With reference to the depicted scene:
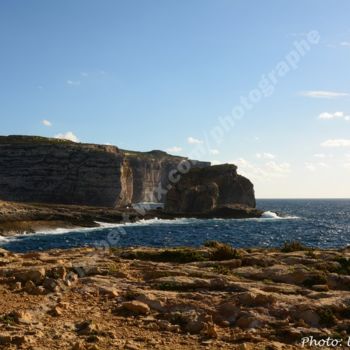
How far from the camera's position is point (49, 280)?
16.2m

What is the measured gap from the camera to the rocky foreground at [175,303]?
1173 cm

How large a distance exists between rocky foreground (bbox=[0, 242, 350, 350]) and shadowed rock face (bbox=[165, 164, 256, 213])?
4678 inches

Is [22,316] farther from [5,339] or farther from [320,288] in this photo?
[320,288]

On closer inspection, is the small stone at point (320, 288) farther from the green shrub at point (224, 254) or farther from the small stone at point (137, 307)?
the small stone at point (137, 307)

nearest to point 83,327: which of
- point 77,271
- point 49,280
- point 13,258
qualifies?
point 49,280

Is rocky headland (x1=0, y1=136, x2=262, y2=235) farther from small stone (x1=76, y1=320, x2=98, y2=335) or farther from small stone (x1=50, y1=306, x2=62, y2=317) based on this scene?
small stone (x1=76, y1=320, x2=98, y2=335)

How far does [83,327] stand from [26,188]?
13212cm

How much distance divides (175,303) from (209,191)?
126459 mm

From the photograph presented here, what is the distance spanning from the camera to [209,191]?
140125 mm

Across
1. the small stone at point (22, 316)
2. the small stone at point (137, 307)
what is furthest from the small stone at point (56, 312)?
the small stone at point (137, 307)

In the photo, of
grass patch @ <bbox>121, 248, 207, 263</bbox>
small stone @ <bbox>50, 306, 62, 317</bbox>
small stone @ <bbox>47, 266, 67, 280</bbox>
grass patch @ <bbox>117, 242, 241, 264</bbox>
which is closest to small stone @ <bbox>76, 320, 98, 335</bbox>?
small stone @ <bbox>50, 306, 62, 317</bbox>

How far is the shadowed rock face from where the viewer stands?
139 meters

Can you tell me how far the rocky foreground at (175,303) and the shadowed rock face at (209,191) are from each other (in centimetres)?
11883

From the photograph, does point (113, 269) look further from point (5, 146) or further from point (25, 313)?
point (5, 146)
